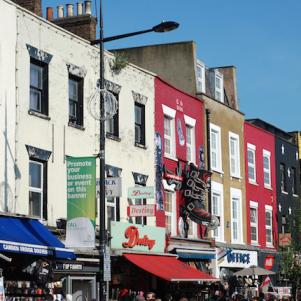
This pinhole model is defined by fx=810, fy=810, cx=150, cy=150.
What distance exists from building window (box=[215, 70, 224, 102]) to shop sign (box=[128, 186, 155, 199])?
11.9m

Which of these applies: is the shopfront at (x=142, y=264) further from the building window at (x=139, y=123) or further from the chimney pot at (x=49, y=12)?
the chimney pot at (x=49, y=12)

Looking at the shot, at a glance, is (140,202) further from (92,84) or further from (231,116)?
(231,116)

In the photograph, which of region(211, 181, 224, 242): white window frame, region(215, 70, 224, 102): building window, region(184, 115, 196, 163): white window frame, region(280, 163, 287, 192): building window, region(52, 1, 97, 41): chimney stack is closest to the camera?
region(52, 1, 97, 41): chimney stack

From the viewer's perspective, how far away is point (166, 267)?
26.4 m

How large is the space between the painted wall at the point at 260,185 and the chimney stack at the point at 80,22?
1271 cm

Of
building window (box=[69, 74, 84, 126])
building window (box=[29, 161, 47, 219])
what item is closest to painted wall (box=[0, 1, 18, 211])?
building window (box=[29, 161, 47, 219])

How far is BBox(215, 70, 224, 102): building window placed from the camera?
37438 mm

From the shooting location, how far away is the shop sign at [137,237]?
2538cm

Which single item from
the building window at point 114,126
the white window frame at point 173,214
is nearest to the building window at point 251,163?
the white window frame at point 173,214

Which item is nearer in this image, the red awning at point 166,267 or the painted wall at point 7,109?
the painted wall at point 7,109

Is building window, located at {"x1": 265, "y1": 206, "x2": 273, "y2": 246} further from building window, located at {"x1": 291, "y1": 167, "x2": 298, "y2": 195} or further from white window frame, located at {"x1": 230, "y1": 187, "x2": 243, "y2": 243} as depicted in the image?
building window, located at {"x1": 291, "y1": 167, "x2": 298, "y2": 195}

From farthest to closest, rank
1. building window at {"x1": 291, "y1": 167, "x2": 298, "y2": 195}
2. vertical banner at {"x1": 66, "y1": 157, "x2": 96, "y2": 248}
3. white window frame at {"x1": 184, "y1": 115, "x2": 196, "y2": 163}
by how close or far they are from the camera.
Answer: building window at {"x1": 291, "y1": 167, "x2": 298, "y2": 195}
white window frame at {"x1": 184, "y1": 115, "x2": 196, "y2": 163}
vertical banner at {"x1": 66, "y1": 157, "x2": 96, "y2": 248}

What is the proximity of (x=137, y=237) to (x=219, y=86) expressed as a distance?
1321 centimetres

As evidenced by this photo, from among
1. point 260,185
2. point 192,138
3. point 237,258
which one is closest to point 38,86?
point 192,138
